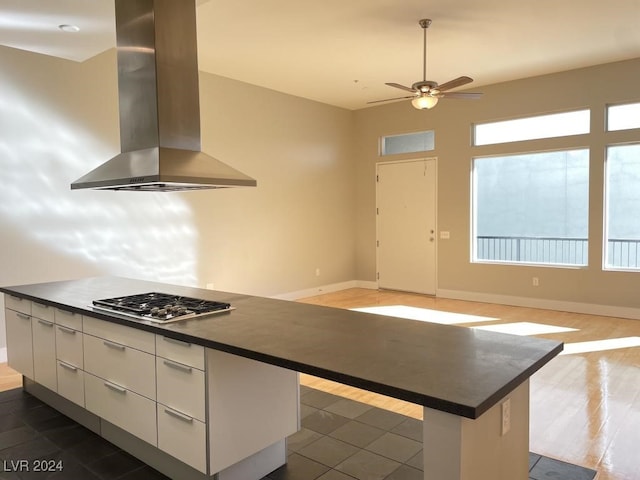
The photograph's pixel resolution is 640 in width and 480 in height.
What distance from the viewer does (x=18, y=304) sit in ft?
10.9

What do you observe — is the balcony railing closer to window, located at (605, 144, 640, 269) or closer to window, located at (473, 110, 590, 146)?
window, located at (605, 144, 640, 269)

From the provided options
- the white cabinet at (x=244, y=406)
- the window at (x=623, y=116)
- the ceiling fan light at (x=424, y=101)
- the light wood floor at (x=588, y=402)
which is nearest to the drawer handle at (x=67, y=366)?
the white cabinet at (x=244, y=406)

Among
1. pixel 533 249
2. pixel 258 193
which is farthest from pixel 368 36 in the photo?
pixel 533 249

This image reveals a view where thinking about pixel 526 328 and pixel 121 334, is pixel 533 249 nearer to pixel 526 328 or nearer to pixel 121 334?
pixel 526 328

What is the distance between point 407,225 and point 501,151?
1913mm

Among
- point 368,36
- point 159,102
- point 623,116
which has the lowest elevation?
point 159,102

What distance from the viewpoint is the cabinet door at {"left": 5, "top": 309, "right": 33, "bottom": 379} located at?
10.6 ft

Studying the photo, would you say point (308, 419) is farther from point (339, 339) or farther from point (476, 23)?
point (476, 23)

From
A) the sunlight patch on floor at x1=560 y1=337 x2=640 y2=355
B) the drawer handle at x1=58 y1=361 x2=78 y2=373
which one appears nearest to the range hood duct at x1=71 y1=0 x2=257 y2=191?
the drawer handle at x1=58 y1=361 x2=78 y2=373

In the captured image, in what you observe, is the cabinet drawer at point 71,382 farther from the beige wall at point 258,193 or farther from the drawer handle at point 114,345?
the beige wall at point 258,193

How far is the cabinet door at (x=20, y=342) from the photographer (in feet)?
10.6

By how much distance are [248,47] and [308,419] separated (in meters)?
4.03

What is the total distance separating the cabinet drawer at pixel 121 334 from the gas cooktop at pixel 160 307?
0.23 feet

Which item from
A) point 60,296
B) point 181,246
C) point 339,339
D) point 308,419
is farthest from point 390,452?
point 181,246
